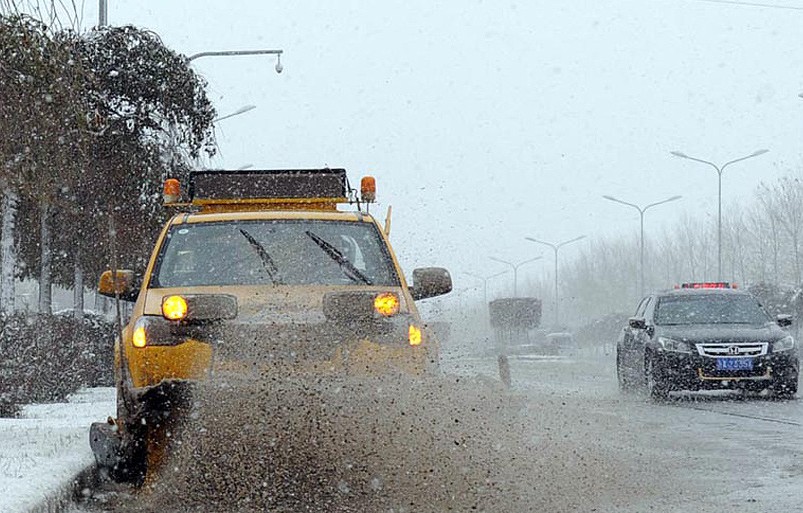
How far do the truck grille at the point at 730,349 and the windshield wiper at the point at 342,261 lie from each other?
895 cm

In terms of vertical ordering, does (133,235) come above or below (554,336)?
above

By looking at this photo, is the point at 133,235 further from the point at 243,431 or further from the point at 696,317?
the point at 243,431

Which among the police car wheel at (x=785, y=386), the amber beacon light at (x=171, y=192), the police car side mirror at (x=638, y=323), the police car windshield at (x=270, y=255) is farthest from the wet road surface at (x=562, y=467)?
the police car side mirror at (x=638, y=323)

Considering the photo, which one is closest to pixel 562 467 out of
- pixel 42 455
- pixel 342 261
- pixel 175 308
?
pixel 342 261

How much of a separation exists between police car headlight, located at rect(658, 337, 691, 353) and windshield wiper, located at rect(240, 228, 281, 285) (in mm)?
9040

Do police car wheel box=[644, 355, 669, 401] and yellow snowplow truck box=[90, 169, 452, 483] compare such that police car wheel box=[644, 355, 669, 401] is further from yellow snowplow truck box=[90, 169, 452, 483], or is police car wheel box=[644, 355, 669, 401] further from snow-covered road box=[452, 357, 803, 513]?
yellow snowplow truck box=[90, 169, 452, 483]

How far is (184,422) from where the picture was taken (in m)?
5.77

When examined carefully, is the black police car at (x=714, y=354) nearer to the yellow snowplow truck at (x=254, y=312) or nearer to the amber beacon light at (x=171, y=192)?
the amber beacon light at (x=171, y=192)

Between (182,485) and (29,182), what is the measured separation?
11.3 ft

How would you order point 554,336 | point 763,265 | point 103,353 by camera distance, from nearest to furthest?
1. point 103,353
2. point 763,265
3. point 554,336

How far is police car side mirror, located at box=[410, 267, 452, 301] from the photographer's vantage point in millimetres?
7391

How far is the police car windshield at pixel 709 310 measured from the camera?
1641 cm

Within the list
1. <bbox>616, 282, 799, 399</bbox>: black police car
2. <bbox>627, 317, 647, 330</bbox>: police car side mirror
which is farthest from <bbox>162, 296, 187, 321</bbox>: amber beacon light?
<bbox>627, 317, 647, 330</bbox>: police car side mirror

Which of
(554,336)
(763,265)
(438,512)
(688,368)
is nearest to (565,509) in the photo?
(438,512)
